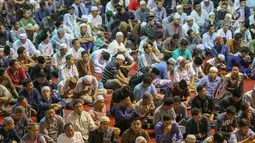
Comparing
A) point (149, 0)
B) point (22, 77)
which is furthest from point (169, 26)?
point (22, 77)

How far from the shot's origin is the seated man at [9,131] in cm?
1347

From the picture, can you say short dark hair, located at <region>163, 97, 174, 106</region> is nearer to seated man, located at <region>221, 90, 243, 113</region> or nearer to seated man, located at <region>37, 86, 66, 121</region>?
seated man, located at <region>221, 90, 243, 113</region>

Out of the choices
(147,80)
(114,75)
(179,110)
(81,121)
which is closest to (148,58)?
(114,75)

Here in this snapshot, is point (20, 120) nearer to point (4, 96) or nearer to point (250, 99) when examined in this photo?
point (4, 96)

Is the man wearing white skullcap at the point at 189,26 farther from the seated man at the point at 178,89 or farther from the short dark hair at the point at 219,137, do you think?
the short dark hair at the point at 219,137

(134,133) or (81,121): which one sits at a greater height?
(81,121)

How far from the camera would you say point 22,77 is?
16266mm

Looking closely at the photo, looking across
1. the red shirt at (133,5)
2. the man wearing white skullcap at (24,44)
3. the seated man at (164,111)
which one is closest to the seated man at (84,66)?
the man wearing white skullcap at (24,44)

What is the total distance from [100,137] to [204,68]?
4881mm

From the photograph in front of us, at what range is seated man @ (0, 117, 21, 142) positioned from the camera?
13.5 meters

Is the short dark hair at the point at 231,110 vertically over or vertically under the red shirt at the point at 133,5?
over

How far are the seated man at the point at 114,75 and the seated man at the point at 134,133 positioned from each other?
333 centimetres

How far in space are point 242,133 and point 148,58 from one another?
4627 millimetres

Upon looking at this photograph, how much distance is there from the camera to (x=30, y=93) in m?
15.0
